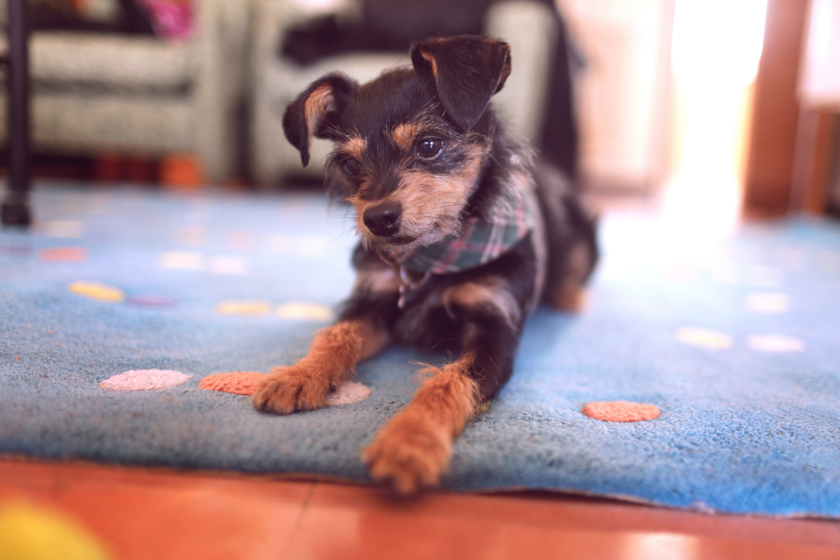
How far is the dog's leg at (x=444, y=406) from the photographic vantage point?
2.91ft

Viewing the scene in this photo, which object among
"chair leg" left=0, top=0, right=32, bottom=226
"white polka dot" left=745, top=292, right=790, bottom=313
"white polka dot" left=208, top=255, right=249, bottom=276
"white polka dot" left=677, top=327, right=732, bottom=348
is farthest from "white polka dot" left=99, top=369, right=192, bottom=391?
"white polka dot" left=745, top=292, right=790, bottom=313

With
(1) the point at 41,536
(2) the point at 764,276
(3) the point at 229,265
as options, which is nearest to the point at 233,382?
(1) the point at 41,536

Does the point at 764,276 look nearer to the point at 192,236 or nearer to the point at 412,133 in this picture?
the point at 412,133

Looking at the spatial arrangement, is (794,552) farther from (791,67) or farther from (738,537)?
(791,67)

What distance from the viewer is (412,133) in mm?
1451

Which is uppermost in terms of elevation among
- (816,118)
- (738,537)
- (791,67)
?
(791,67)

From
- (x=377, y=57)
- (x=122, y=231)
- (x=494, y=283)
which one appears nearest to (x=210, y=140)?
(x=377, y=57)

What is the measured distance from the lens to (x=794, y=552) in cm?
82

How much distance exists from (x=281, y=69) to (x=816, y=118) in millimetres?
5432

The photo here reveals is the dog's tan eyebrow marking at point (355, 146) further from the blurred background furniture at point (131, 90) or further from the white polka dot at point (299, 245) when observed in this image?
the blurred background furniture at point (131, 90)

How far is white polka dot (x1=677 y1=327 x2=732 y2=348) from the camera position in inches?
69.2

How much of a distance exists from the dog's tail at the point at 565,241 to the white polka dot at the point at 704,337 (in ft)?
1.43

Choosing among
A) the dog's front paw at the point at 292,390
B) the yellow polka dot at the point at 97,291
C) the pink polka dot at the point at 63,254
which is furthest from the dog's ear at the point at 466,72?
the pink polka dot at the point at 63,254

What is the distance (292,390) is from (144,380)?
1.15ft
